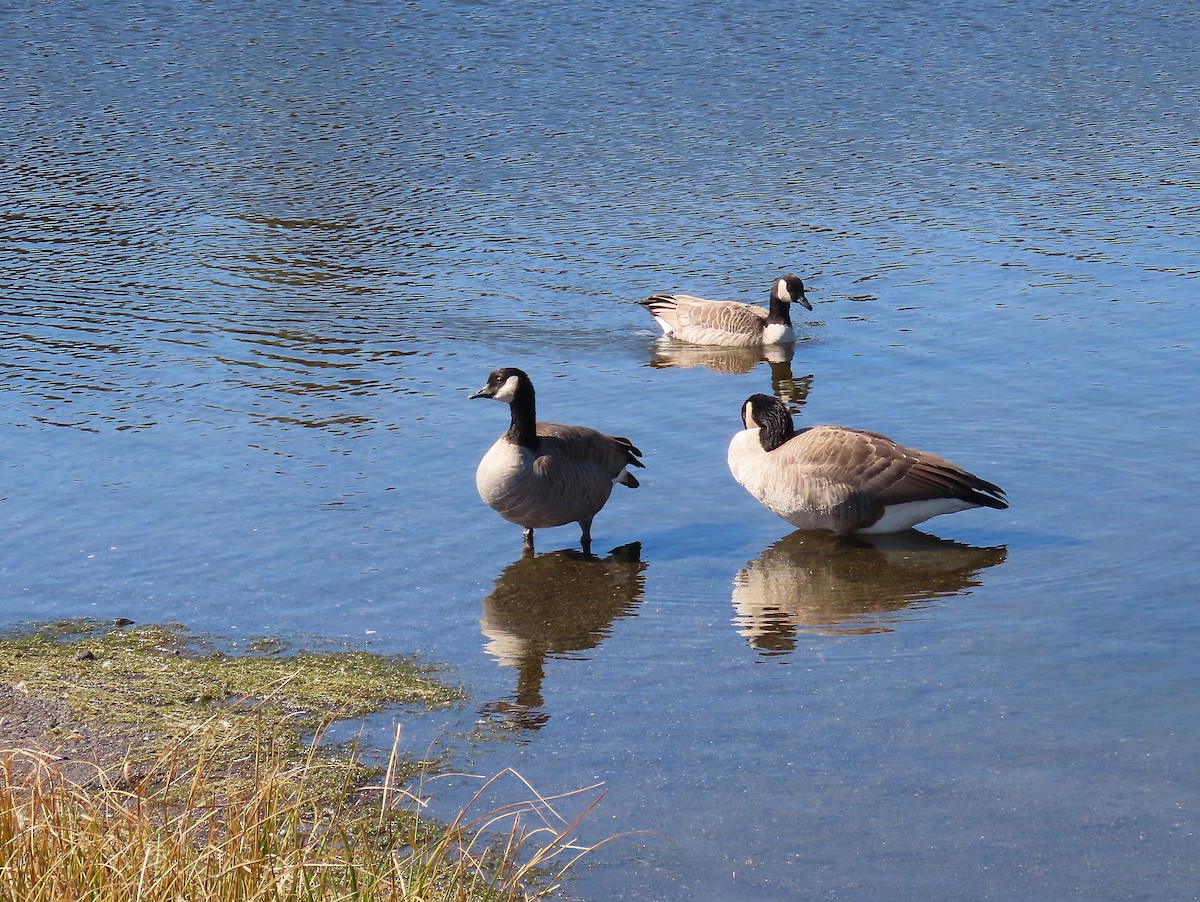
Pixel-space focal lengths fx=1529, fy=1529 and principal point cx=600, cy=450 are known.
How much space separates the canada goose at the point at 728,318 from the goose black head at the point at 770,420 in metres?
4.90

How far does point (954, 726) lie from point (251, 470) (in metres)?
5.69

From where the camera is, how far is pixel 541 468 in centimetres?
963

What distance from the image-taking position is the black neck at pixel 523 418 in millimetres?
9859

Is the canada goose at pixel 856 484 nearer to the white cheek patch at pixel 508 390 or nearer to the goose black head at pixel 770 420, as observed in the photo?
the goose black head at pixel 770 420

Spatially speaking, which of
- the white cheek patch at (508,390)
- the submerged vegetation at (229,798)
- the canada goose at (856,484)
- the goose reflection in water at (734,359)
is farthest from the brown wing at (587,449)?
the goose reflection in water at (734,359)

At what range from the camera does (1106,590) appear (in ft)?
29.3

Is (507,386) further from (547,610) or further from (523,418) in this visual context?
(547,610)

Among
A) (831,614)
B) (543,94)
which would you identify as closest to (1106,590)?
(831,614)

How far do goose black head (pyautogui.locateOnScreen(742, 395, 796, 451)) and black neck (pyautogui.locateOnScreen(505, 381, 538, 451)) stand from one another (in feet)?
5.20

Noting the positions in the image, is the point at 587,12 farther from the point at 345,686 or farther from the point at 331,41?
the point at 345,686

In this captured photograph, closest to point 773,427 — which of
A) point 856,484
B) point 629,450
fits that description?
point 856,484

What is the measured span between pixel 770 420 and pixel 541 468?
1.82 metres

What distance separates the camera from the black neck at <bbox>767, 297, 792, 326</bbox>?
1557 cm

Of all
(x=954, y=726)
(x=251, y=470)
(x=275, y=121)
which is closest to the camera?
Result: (x=954, y=726)
